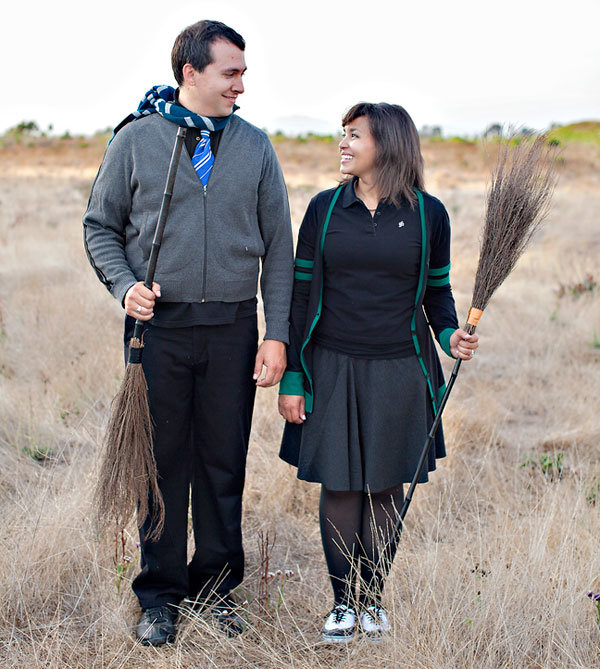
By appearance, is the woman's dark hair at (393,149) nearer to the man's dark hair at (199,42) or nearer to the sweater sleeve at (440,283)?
the sweater sleeve at (440,283)

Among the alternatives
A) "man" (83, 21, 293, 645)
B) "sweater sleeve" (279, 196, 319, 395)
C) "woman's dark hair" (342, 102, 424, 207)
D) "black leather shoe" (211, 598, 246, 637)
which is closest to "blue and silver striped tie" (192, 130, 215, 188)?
"man" (83, 21, 293, 645)

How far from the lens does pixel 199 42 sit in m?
2.25

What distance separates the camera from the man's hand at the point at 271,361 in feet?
8.03

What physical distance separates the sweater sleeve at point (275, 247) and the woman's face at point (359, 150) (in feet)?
0.82

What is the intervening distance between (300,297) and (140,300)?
22.8 inches

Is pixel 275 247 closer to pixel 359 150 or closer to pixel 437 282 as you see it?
pixel 359 150

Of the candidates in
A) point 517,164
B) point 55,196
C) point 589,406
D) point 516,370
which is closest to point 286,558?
point 517,164

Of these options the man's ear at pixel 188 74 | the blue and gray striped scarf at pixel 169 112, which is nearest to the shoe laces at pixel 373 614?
the blue and gray striped scarf at pixel 169 112

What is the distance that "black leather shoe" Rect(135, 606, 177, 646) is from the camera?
2.48 metres

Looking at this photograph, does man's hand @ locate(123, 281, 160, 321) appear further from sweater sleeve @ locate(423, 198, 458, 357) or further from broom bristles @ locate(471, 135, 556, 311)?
broom bristles @ locate(471, 135, 556, 311)

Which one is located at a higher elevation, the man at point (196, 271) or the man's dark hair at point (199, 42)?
the man's dark hair at point (199, 42)

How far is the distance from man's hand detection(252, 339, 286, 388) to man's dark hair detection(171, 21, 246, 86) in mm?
931

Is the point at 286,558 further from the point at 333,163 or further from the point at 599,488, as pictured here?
the point at 333,163

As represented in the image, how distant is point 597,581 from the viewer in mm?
2588
